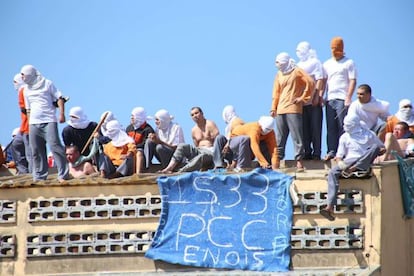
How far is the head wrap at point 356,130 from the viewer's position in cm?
2566

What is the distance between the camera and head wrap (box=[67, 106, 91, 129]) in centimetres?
2848

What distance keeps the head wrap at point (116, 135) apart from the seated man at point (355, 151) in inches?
153

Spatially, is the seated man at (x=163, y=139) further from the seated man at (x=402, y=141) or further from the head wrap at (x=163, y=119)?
the seated man at (x=402, y=141)

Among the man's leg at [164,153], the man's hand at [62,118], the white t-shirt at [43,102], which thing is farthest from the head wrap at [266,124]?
the white t-shirt at [43,102]

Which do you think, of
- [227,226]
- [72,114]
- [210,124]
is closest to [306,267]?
[227,226]

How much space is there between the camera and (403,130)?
89.6 ft

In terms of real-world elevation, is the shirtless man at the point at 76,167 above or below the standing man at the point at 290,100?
below

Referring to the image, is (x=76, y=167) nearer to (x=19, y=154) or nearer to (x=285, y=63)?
(x=19, y=154)

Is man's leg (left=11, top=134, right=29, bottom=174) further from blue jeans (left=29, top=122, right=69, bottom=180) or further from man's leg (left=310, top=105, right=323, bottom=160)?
man's leg (left=310, top=105, right=323, bottom=160)

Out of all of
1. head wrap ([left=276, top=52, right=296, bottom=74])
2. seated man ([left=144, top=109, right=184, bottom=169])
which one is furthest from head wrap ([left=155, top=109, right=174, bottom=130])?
head wrap ([left=276, top=52, right=296, bottom=74])

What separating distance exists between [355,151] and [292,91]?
2.24 m

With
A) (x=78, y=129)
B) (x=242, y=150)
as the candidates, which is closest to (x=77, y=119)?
(x=78, y=129)

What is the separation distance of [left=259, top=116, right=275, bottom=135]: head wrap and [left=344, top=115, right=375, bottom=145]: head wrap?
76.0 inches

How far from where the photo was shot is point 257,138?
27266 millimetres
